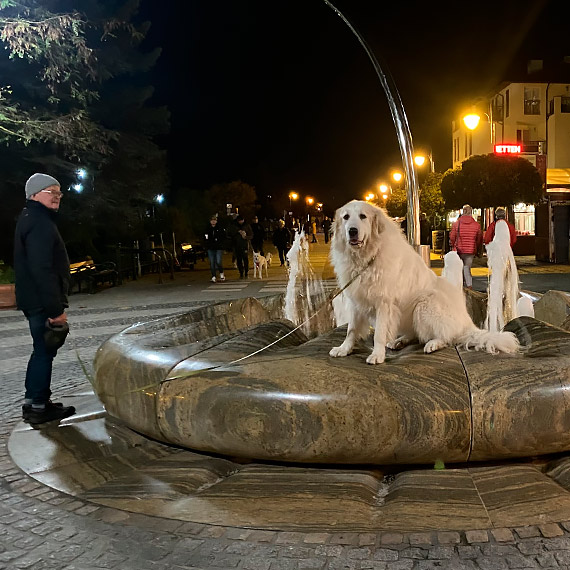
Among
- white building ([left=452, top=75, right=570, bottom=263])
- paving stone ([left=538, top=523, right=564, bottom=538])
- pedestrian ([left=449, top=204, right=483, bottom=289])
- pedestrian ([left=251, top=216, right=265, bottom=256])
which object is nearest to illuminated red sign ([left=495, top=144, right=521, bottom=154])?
white building ([left=452, top=75, right=570, bottom=263])

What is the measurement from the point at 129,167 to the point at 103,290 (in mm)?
4982

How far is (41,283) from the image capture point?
491cm

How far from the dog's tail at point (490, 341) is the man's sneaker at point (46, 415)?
3582 millimetres

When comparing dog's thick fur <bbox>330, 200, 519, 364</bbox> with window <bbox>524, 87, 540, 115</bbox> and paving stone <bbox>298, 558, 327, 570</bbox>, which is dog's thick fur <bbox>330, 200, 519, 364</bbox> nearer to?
paving stone <bbox>298, 558, 327, 570</bbox>

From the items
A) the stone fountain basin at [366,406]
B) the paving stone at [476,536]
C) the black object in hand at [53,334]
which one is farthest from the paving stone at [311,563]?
the black object in hand at [53,334]

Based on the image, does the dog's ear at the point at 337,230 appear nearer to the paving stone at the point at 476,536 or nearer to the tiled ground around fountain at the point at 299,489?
the tiled ground around fountain at the point at 299,489

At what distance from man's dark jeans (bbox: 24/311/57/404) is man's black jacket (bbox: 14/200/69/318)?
0.12m

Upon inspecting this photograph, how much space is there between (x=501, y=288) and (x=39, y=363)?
6281 mm

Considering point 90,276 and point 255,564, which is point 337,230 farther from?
point 90,276

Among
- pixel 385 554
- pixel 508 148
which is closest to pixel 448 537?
pixel 385 554

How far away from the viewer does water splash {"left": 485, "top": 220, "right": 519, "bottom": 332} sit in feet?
24.5

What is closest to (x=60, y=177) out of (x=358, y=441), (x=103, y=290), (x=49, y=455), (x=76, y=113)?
(x=76, y=113)

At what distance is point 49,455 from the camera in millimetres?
4438

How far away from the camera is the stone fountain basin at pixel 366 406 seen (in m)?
3.72
